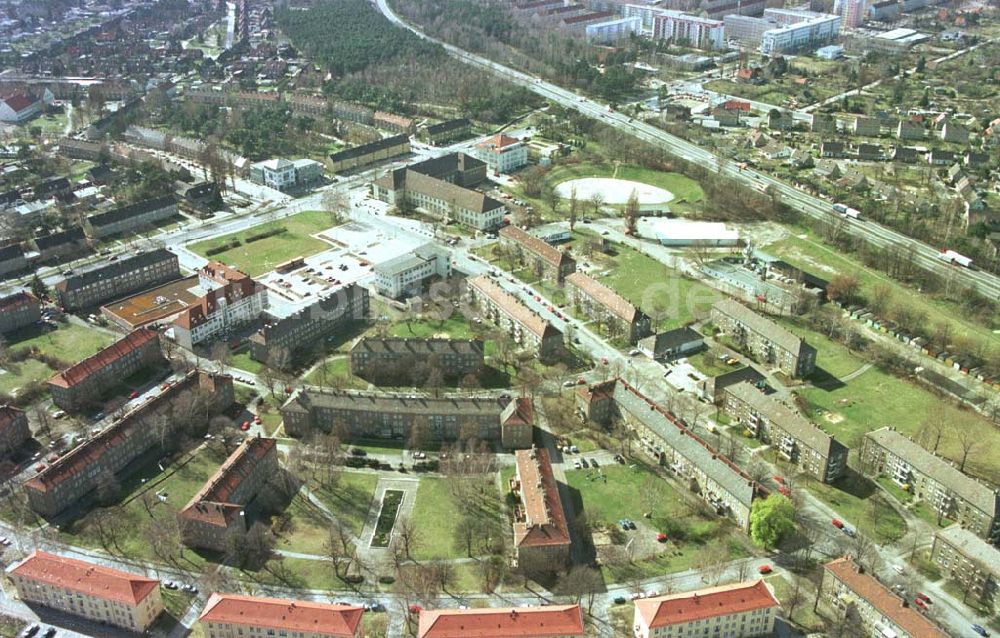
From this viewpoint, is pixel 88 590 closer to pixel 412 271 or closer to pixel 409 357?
pixel 409 357

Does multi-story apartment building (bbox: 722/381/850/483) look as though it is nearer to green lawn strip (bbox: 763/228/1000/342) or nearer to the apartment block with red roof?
the apartment block with red roof

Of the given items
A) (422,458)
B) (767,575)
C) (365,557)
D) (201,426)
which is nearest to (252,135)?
(201,426)

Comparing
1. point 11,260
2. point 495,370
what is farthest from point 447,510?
point 11,260

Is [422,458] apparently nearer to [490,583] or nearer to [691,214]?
[490,583]

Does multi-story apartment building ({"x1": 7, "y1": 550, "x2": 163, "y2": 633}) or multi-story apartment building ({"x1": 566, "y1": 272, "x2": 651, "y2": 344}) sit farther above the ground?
multi-story apartment building ({"x1": 566, "y1": 272, "x2": 651, "y2": 344})

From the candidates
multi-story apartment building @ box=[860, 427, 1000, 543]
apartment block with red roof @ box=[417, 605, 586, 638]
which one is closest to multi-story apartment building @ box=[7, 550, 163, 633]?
apartment block with red roof @ box=[417, 605, 586, 638]

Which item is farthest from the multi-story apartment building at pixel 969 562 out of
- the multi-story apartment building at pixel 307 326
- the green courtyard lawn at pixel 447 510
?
the multi-story apartment building at pixel 307 326

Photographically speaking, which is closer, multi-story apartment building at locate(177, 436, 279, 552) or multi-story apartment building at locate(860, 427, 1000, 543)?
multi-story apartment building at locate(177, 436, 279, 552)
